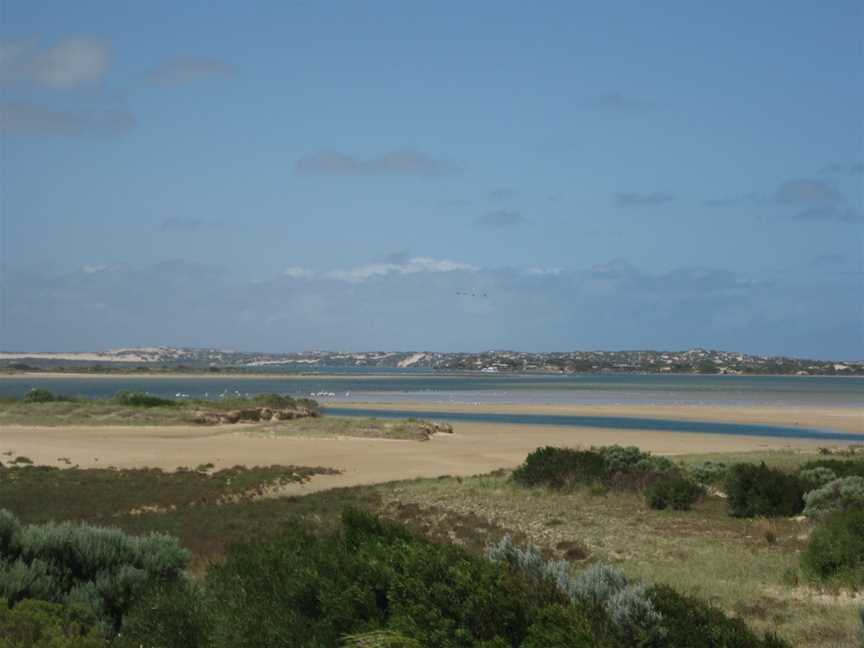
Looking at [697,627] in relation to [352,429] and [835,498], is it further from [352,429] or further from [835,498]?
[352,429]

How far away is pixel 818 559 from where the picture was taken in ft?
40.8

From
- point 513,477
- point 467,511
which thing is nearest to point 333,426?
point 513,477

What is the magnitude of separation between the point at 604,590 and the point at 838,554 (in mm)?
6931

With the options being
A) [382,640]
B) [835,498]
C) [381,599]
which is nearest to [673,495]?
[835,498]

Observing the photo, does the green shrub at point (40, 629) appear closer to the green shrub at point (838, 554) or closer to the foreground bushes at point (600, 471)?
the green shrub at point (838, 554)

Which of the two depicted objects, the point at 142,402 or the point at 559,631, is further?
the point at 142,402

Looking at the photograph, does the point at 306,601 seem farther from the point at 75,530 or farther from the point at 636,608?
the point at 75,530

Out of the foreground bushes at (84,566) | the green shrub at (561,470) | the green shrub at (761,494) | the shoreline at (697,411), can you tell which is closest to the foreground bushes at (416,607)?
the foreground bushes at (84,566)

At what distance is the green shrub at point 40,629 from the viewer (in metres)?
5.62

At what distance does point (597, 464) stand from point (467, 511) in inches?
236

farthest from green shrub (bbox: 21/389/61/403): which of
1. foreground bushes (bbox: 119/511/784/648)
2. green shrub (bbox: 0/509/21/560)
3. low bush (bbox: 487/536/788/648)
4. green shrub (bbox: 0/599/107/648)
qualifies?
low bush (bbox: 487/536/788/648)

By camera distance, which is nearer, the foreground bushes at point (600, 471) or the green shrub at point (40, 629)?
the green shrub at point (40, 629)

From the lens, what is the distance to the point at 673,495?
20.5 m

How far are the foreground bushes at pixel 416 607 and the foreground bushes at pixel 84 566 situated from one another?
76cm
